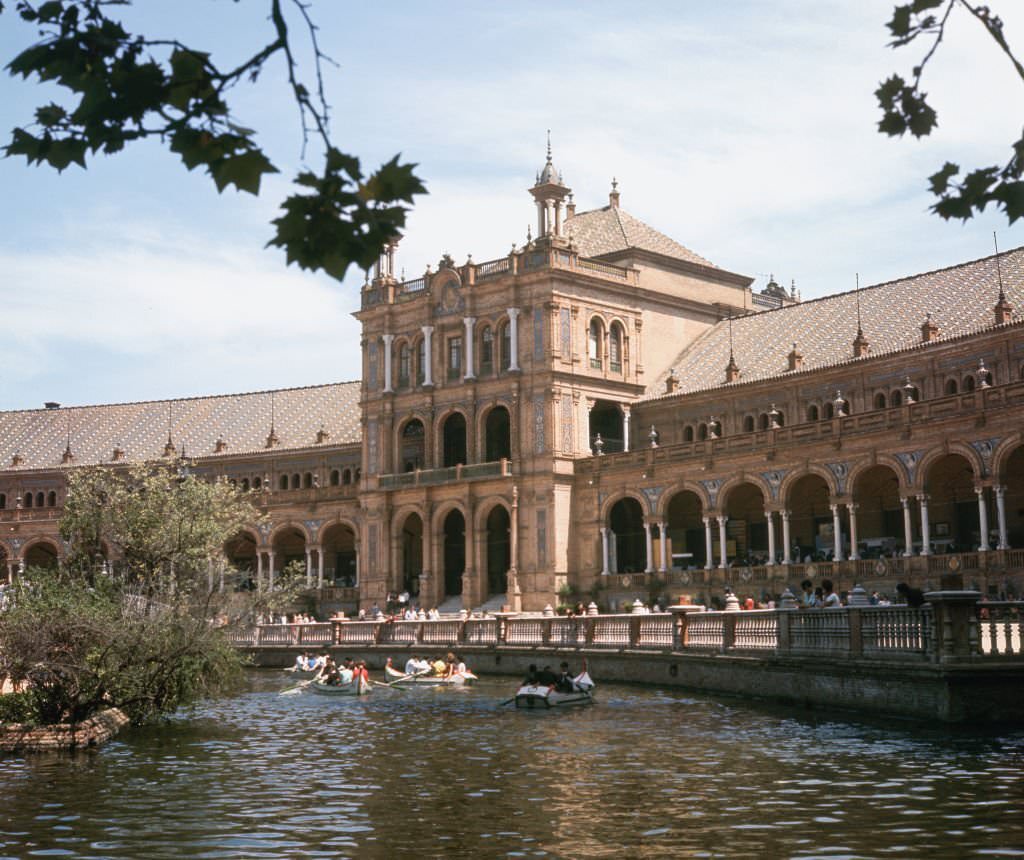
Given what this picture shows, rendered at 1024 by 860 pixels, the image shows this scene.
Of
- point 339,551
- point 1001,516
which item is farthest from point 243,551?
point 1001,516

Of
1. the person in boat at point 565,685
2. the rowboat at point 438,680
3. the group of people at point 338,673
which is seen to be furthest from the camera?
the rowboat at point 438,680

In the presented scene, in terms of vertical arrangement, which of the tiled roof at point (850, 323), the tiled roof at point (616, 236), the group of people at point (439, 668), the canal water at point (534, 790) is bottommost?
the canal water at point (534, 790)

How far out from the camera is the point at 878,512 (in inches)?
2151

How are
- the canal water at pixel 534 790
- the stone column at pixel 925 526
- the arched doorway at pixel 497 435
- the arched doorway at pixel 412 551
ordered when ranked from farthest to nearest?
the arched doorway at pixel 412 551, the arched doorway at pixel 497 435, the stone column at pixel 925 526, the canal water at pixel 534 790

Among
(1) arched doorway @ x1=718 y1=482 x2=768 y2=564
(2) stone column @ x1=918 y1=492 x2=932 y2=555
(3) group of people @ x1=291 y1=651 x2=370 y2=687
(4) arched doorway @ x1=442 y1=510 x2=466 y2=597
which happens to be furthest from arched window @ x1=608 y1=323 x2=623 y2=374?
(3) group of people @ x1=291 y1=651 x2=370 y2=687

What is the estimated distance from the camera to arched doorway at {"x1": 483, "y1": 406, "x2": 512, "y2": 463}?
6862cm

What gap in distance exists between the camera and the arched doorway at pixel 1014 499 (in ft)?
158

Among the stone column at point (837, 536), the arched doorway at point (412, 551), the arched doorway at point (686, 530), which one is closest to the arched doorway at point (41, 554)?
the arched doorway at point (412, 551)

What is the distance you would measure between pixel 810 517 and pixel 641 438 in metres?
12.5

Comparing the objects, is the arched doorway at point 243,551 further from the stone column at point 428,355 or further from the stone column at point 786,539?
the stone column at point 786,539

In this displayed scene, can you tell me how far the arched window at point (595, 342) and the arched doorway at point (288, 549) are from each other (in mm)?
23131

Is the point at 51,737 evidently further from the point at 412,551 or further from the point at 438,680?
the point at 412,551

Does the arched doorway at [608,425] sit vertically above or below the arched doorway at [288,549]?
above

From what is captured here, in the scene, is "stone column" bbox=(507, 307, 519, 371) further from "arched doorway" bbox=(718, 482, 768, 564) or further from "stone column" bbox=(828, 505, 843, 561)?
"stone column" bbox=(828, 505, 843, 561)
